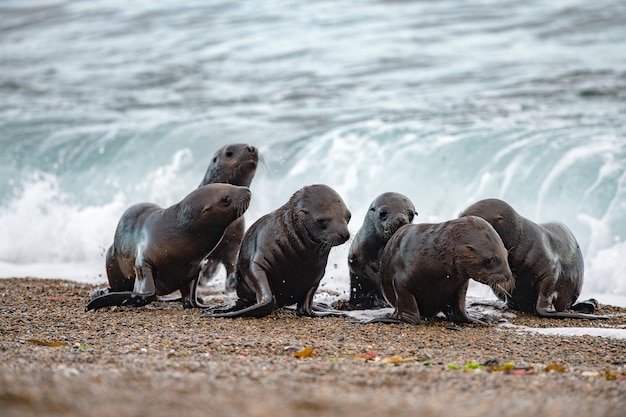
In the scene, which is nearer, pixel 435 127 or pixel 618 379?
pixel 618 379

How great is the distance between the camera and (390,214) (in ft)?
26.5

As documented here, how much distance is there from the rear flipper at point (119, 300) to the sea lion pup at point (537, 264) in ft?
8.18

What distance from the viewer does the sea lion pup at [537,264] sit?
8.02m

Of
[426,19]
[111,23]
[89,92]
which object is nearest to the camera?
[89,92]

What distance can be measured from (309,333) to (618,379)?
2.52 metres

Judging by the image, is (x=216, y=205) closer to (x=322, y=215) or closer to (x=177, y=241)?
(x=177, y=241)

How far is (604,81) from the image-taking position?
16.9 m

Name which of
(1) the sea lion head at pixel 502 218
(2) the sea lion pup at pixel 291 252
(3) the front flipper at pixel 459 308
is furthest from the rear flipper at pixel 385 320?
(1) the sea lion head at pixel 502 218

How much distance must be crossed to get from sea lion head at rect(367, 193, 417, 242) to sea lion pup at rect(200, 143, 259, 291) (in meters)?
1.87

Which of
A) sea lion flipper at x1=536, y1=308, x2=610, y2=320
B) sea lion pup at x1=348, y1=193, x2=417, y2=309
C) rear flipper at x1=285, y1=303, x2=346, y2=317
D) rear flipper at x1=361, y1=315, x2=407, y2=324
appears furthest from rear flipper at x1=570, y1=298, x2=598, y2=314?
rear flipper at x1=285, y1=303, x2=346, y2=317

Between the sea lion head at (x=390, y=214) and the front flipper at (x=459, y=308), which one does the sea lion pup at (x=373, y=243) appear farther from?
the front flipper at (x=459, y=308)

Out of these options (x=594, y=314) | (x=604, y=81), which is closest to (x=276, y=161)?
(x=604, y=81)

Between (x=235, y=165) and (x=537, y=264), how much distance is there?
3035mm

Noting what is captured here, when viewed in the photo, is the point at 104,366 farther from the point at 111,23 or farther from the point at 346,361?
the point at 111,23
